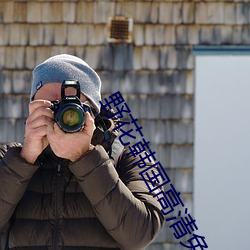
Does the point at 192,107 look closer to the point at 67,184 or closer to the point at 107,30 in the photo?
the point at 107,30

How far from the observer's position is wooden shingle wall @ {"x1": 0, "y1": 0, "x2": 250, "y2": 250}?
5547 mm

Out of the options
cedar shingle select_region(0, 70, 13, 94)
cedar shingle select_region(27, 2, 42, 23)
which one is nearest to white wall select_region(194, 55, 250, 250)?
cedar shingle select_region(27, 2, 42, 23)

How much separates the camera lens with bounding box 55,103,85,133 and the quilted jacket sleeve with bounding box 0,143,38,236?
136 mm

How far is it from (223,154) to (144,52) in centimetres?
106

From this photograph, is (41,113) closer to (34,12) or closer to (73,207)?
(73,207)

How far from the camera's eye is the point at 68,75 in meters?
1.74

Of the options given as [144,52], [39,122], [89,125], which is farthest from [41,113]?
[144,52]

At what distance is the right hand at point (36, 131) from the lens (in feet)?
5.43

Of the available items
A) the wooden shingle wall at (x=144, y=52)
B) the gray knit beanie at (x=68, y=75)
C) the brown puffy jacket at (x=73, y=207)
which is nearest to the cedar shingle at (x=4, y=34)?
the wooden shingle wall at (x=144, y=52)

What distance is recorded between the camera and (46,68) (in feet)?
5.76

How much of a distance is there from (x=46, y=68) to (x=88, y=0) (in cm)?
396

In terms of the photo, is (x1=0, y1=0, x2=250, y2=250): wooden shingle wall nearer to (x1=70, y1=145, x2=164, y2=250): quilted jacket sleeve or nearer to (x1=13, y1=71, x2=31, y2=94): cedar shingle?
(x1=13, y1=71, x2=31, y2=94): cedar shingle

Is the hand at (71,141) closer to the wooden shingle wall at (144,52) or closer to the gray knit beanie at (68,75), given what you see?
the gray knit beanie at (68,75)

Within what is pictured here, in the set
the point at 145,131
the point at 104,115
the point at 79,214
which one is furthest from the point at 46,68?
the point at 145,131
